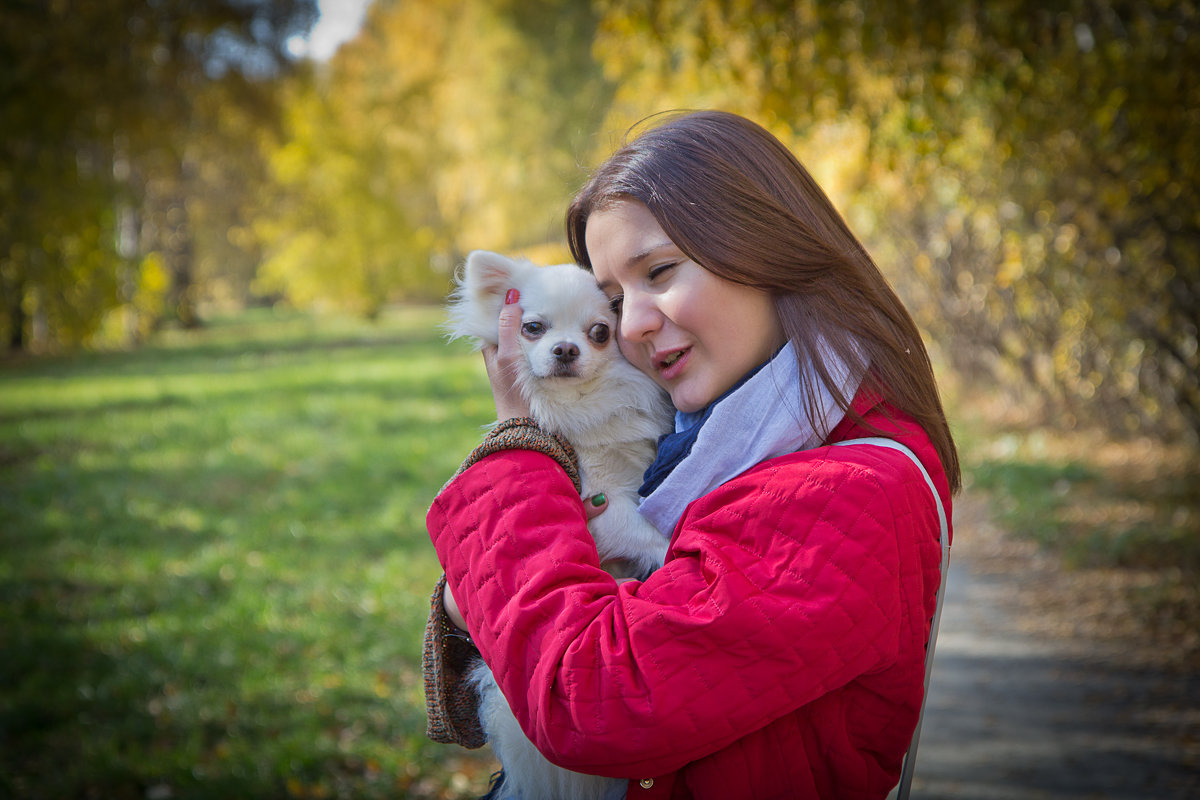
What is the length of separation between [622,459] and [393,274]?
83.6ft

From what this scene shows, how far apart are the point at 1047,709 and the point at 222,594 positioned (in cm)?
534

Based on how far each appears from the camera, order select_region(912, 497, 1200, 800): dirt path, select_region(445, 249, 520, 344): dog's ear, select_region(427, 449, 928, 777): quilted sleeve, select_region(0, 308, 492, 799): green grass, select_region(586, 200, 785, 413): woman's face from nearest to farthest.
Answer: select_region(427, 449, 928, 777): quilted sleeve < select_region(586, 200, 785, 413): woman's face < select_region(445, 249, 520, 344): dog's ear < select_region(912, 497, 1200, 800): dirt path < select_region(0, 308, 492, 799): green grass

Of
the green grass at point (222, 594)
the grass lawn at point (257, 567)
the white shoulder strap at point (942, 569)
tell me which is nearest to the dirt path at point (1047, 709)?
the grass lawn at point (257, 567)

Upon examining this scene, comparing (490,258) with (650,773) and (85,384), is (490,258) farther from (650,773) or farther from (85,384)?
(85,384)

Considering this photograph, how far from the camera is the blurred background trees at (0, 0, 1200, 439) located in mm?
4723

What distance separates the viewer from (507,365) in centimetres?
190

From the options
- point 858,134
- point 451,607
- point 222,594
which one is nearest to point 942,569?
point 451,607

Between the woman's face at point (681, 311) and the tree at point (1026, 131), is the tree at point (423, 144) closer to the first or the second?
the tree at point (1026, 131)

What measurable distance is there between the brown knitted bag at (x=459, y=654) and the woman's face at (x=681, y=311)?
272 millimetres

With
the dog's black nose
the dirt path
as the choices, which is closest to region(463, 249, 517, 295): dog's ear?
the dog's black nose

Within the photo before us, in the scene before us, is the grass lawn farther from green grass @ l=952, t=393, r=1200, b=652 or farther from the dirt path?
the dirt path

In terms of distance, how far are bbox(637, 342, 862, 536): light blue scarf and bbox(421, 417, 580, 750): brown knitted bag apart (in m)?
0.29

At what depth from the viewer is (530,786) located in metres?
1.70

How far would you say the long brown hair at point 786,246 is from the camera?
1461 mm
